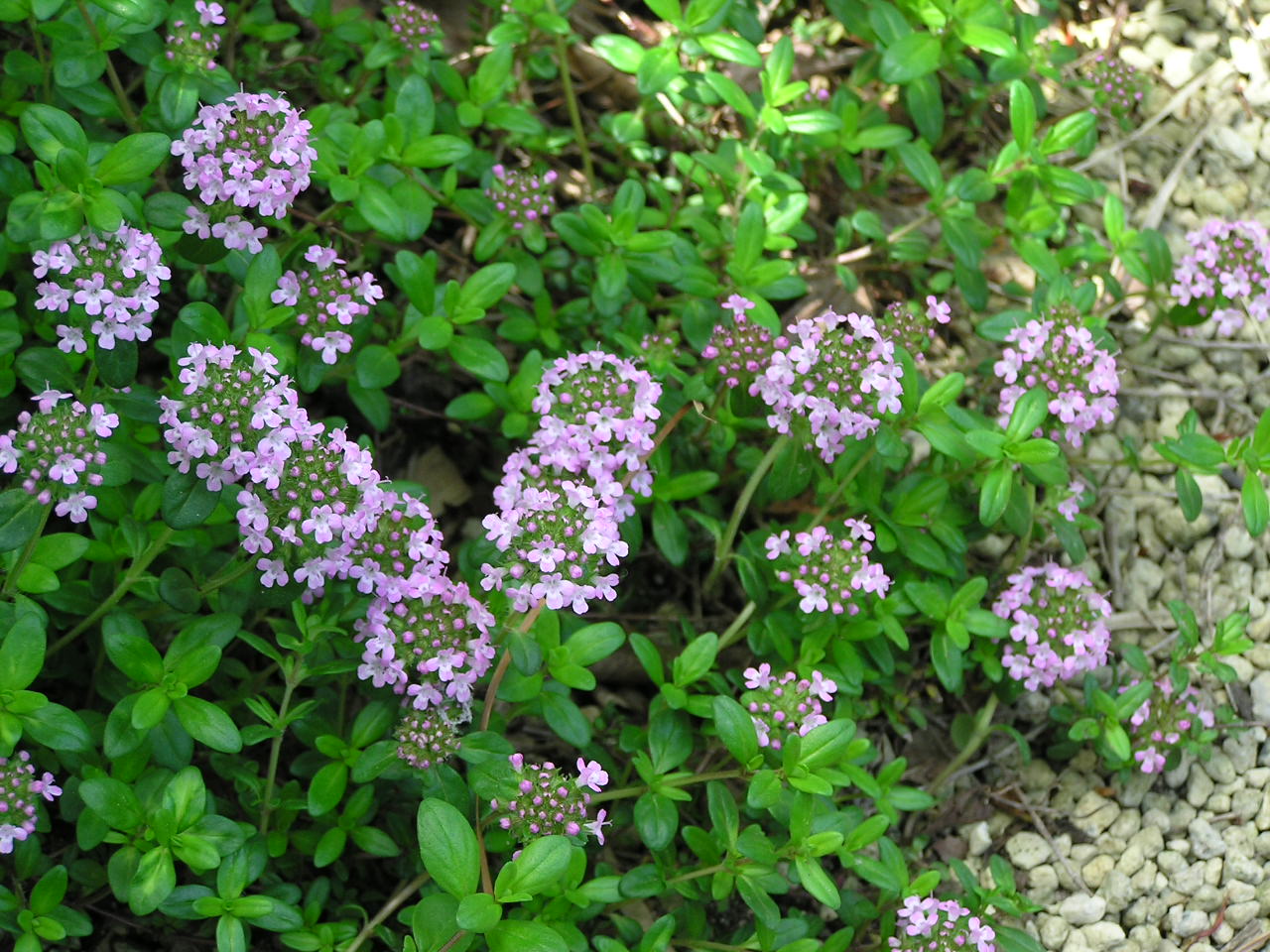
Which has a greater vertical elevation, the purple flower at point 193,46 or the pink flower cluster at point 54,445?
the purple flower at point 193,46

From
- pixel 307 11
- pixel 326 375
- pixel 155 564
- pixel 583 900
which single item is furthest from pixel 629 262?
pixel 583 900

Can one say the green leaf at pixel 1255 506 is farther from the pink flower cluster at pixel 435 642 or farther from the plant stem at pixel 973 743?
the pink flower cluster at pixel 435 642

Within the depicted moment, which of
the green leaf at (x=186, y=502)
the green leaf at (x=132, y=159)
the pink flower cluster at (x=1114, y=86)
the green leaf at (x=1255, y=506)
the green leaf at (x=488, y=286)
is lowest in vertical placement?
the green leaf at (x=186, y=502)

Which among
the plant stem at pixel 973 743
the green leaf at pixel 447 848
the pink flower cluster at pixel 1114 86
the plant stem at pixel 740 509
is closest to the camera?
the green leaf at pixel 447 848

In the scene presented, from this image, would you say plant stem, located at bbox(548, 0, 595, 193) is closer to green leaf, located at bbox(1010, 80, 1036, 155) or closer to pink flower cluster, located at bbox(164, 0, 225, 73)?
pink flower cluster, located at bbox(164, 0, 225, 73)

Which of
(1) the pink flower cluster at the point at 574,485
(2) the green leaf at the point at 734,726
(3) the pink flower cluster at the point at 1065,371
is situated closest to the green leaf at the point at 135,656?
(1) the pink flower cluster at the point at 574,485

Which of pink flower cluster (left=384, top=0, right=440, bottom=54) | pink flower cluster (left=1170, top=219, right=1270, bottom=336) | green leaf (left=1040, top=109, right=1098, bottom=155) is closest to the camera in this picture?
pink flower cluster (left=384, top=0, right=440, bottom=54)

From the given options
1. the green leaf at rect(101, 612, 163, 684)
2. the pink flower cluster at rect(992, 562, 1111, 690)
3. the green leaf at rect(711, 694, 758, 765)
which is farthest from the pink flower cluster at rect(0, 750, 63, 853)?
the pink flower cluster at rect(992, 562, 1111, 690)
